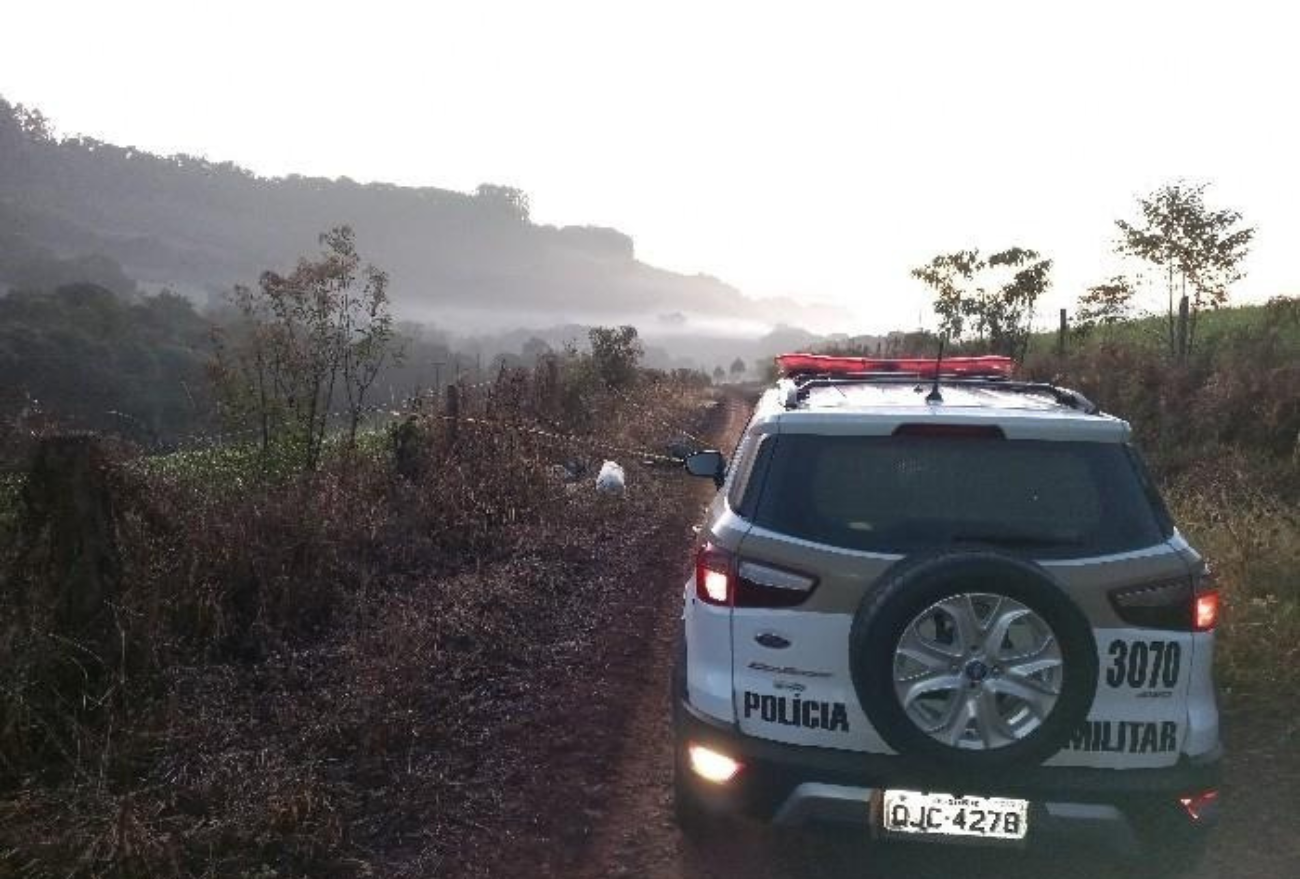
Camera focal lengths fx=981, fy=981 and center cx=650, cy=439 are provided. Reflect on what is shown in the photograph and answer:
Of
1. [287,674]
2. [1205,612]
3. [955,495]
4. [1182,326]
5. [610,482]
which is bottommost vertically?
[287,674]

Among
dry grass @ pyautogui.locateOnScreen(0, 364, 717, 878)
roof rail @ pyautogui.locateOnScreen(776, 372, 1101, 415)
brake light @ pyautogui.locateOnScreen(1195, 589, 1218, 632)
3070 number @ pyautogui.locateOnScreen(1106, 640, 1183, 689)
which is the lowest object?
dry grass @ pyautogui.locateOnScreen(0, 364, 717, 878)

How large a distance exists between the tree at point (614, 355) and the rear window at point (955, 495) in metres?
18.7

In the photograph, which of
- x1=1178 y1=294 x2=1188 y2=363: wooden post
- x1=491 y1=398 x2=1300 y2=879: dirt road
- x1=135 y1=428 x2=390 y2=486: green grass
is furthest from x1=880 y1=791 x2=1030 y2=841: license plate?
x1=1178 y1=294 x2=1188 y2=363: wooden post

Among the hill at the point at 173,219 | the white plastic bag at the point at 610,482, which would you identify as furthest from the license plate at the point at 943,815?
the hill at the point at 173,219

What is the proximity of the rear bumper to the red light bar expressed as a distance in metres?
2.61

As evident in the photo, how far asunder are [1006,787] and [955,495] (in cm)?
97

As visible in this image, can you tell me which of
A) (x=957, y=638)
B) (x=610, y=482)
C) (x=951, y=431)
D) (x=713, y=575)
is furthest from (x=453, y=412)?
(x=957, y=638)

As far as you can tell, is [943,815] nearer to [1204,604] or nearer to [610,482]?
[1204,604]

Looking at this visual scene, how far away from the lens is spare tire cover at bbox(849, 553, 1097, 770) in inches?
120

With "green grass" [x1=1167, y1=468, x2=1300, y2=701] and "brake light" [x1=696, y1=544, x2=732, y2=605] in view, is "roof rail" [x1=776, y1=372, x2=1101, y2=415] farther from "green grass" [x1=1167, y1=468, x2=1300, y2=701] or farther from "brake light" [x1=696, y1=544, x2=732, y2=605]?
"green grass" [x1=1167, y1=468, x2=1300, y2=701]

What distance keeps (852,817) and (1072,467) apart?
4.66 feet

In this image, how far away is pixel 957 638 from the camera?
3.13 metres

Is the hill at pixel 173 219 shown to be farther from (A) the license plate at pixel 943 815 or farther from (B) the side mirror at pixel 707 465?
(A) the license plate at pixel 943 815

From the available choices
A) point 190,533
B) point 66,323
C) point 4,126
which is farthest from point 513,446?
point 4,126
